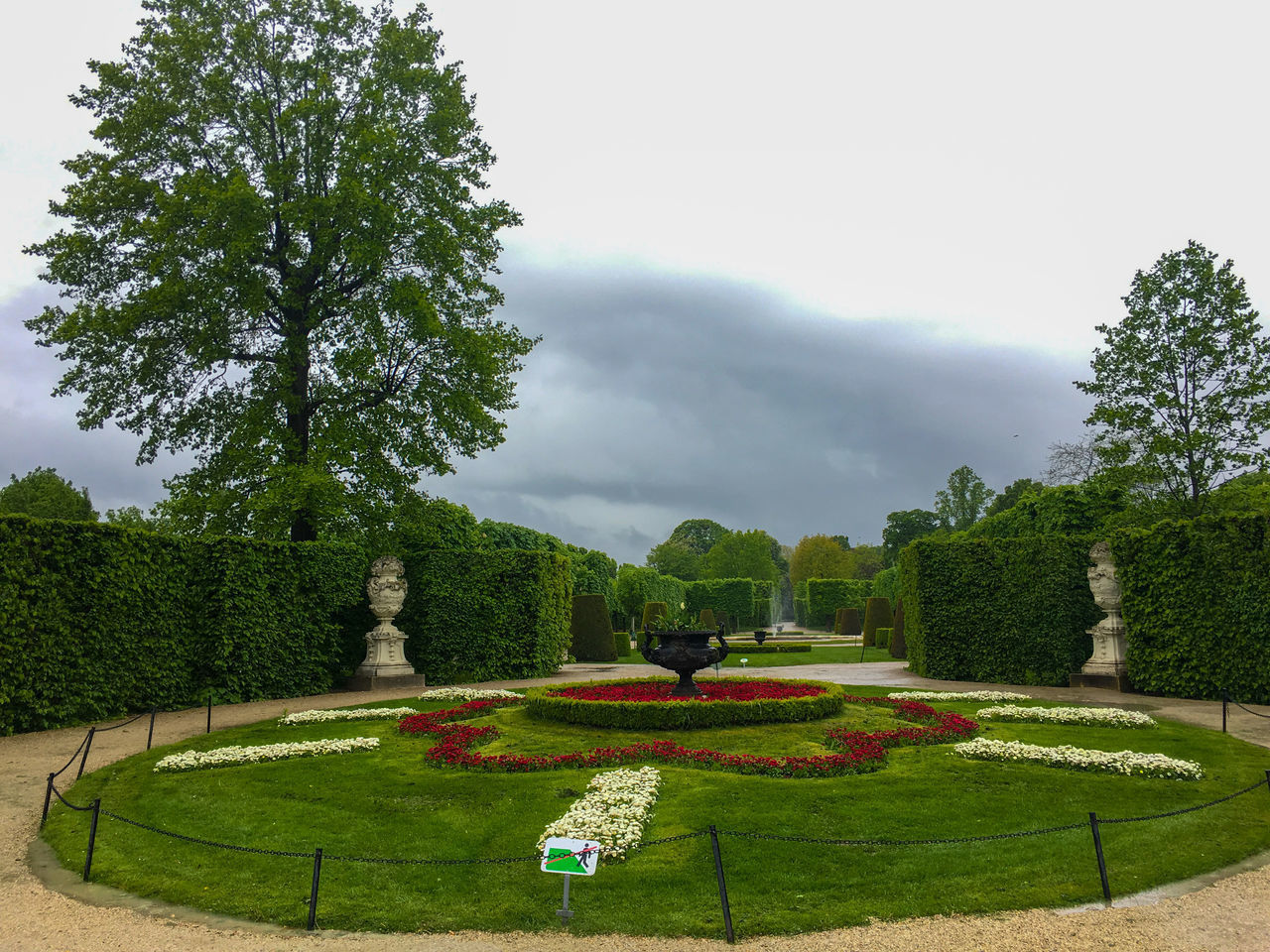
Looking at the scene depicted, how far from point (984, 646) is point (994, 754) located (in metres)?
11.8

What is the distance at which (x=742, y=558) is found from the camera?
88125 millimetres

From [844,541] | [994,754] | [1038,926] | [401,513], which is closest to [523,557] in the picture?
[401,513]

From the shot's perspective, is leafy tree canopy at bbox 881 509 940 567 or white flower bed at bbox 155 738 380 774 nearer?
white flower bed at bbox 155 738 380 774

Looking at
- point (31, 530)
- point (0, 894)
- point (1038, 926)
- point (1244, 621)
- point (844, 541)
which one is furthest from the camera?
point (844, 541)

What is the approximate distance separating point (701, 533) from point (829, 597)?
52.2m

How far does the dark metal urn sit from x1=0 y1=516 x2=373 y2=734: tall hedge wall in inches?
398

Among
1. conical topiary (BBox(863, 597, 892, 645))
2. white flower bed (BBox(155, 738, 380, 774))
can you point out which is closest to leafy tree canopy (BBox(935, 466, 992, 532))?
conical topiary (BBox(863, 597, 892, 645))

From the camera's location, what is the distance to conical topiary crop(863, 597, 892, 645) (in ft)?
128

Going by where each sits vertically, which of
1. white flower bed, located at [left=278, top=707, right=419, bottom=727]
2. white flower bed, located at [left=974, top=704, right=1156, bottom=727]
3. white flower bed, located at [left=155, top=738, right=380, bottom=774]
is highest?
white flower bed, located at [left=974, top=704, right=1156, bottom=727]

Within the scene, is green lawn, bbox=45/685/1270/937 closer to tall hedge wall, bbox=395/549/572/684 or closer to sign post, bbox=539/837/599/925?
sign post, bbox=539/837/599/925

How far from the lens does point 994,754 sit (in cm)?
1073

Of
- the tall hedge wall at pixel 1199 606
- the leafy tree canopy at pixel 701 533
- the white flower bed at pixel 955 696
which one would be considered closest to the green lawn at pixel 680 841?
the white flower bed at pixel 955 696

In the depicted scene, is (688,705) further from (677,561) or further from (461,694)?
(677,561)

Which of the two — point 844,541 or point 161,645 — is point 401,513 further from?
point 844,541
